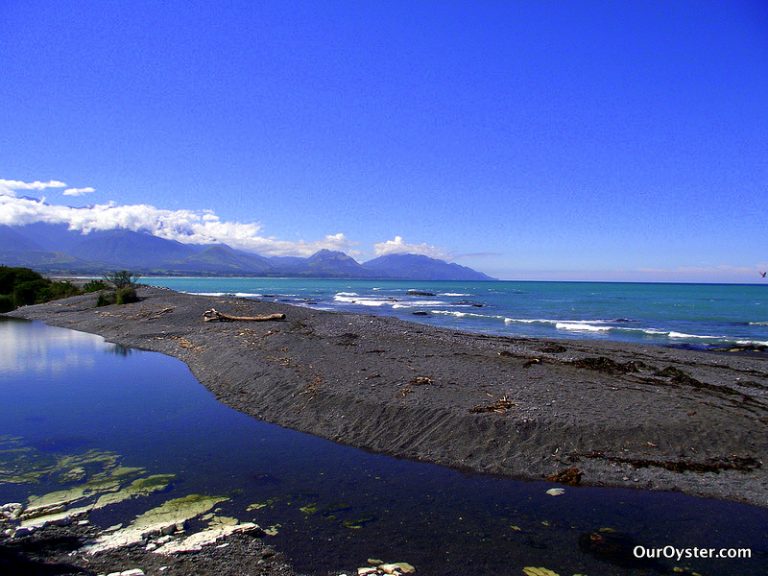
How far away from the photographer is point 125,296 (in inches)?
1580

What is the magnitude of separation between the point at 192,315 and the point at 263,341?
12.0 metres

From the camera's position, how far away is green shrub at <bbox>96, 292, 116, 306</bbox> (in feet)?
131

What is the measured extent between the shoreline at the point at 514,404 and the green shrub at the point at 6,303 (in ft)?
111

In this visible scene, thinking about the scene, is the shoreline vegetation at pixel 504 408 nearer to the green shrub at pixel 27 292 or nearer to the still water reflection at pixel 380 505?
the still water reflection at pixel 380 505

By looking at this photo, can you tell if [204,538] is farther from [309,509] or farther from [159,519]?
[309,509]

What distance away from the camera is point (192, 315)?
30922mm

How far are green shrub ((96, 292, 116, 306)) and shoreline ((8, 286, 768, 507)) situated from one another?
848 inches

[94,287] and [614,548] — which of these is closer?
[614,548]

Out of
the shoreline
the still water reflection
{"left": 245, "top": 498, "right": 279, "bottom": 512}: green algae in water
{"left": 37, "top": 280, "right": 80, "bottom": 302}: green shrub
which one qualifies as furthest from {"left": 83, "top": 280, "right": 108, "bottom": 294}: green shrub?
{"left": 245, "top": 498, "right": 279, "bottom": 512}: green algae in water

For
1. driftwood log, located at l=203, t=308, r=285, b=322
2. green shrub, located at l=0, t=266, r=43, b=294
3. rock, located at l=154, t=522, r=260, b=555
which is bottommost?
rock, located at l=154, t=522, r=260, b=555

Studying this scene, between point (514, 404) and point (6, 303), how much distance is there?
51.5 meters

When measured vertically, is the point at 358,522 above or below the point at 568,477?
below

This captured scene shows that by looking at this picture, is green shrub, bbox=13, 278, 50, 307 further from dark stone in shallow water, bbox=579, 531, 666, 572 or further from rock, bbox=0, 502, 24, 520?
dark stone in shallow water, bbox=579, 531, 666, 572

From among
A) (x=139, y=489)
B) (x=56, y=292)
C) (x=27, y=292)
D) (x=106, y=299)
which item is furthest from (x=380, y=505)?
(x=27, y=292)
